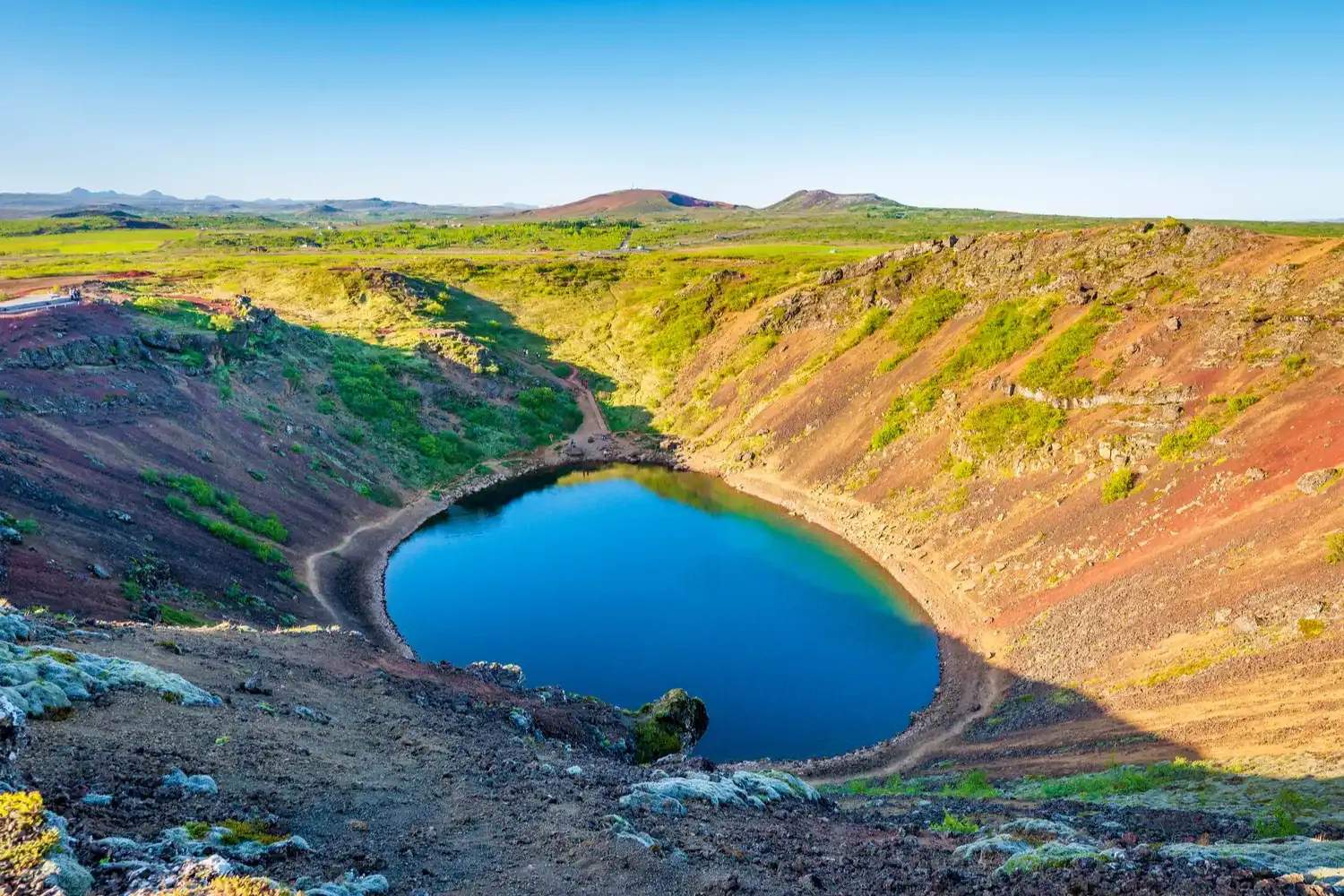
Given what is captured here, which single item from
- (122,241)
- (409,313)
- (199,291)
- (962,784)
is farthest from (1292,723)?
(122,241)

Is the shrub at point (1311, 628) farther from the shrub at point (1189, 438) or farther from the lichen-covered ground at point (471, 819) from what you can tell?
the shrub at point (1189, 438)

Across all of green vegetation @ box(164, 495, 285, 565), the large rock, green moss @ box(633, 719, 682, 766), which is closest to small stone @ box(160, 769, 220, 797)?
the large rock

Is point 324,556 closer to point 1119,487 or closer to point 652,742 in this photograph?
point 652,742

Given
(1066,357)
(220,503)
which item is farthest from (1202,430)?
(220,503)

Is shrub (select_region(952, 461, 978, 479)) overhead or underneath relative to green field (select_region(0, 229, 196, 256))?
underneath

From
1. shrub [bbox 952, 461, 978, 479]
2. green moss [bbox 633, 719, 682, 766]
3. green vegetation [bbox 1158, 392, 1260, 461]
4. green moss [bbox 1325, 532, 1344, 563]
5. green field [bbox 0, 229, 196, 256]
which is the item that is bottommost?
green moss [bbox 633, 719, 682, 766]

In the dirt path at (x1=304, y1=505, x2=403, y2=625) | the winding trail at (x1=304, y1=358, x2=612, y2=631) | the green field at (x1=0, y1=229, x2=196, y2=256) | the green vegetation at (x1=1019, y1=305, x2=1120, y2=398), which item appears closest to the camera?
the dirt path at (x1=304, y1=505, x2=403, y2=625)

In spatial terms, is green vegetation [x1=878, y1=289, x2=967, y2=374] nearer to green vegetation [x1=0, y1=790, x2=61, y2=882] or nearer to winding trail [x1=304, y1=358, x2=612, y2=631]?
winding trail [x1=304, y1=358, x2=612, y2=631]

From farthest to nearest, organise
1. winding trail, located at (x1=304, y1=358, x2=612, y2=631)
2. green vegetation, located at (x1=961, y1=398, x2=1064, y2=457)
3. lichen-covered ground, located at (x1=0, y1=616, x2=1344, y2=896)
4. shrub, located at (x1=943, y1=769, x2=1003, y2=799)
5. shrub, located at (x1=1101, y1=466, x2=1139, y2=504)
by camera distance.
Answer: green vegetation, located at (x1=961, y1=398, x2=1064, y2=457)
winding trail, located at (x1=304, y1=358, x2=612, y2=631)
shrub, located at (x1=1101, y1=466, x2=1139, y2=504)
shrub, located at (x1=943, y1=769, x2=1003, y2=799)
lichen-covered ground, located at (x1=0, y1=616, x2=1344, y2=896)
